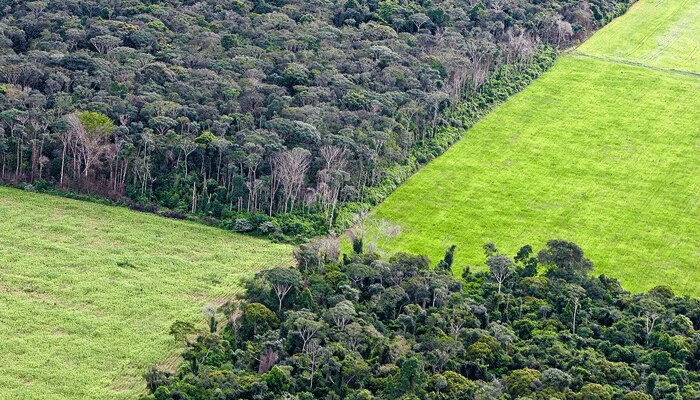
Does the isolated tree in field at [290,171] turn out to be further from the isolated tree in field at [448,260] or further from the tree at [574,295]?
the tree at [574,295]

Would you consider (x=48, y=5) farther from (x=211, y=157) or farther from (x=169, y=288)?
(x=169, y=288)

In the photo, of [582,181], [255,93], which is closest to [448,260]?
[582,181]

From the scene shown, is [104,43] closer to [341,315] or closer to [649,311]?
[341,315]

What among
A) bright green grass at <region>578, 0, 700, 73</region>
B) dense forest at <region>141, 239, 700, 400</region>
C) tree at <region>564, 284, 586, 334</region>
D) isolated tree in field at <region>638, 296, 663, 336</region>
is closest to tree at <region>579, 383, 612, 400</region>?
dense forest at <region>141, 239, 700, 400</region>

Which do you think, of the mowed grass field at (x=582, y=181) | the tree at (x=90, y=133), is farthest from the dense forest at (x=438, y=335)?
the tree at (x=90, y=133)

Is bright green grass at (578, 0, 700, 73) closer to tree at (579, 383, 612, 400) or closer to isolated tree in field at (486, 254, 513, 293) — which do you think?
isolated tree in field at (486, 254, 513, 293)

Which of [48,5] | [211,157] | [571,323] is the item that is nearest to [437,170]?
[211,157]
